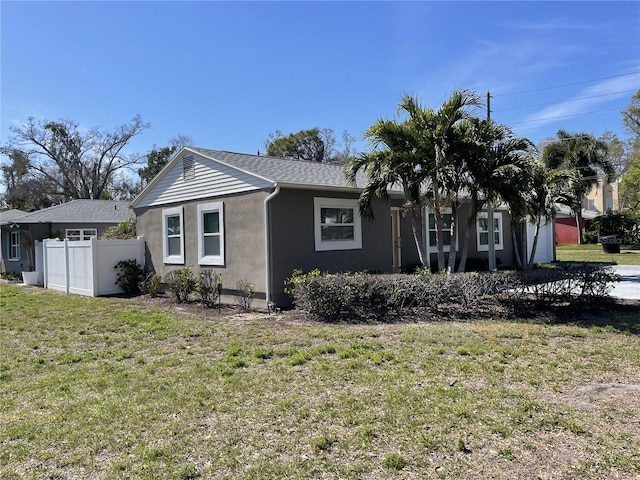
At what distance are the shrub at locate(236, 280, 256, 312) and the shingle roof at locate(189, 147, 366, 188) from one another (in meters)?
2.41

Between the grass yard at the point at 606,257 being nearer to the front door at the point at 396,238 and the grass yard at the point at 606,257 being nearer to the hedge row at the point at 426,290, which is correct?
Result: the front door at the point at 396,238

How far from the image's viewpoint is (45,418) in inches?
157

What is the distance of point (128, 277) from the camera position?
13.5 m

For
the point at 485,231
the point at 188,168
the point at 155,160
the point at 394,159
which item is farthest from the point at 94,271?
the point at 155,160

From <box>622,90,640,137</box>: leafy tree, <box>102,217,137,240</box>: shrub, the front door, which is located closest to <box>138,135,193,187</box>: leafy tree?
<box>102,217,137,240</box>: shrub

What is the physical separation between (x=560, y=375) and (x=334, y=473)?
3038 mm

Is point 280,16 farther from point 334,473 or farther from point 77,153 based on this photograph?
point 77,153

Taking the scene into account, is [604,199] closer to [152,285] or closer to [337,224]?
[337,224]

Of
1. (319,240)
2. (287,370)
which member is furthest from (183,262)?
(287,370)

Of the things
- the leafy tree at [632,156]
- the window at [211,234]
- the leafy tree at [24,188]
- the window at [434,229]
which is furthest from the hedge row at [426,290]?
the leafy tree at [24,188]

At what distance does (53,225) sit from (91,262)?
885cm

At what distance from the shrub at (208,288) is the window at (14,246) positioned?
48.9ft

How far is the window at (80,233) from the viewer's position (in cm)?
2094

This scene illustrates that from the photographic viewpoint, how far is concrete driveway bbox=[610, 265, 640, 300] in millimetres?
10055
